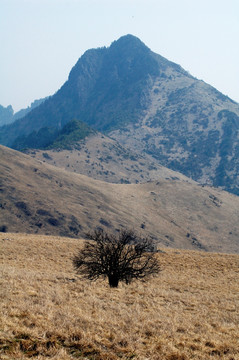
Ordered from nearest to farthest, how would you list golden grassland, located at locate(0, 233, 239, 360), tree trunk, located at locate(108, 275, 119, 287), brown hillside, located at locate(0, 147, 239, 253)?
golden grassland, located at locate(0, 233, 239, 360) → tree trunk, located at locate(108, 275, 119, 287) → brown hillside, located at locate(0, 147, 239, 253)

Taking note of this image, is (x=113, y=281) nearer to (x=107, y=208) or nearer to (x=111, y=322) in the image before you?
(x=111, y=322)

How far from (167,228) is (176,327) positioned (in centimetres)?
13068

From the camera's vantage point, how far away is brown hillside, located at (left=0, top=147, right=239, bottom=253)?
4619 inches

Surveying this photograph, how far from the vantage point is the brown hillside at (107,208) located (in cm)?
11731

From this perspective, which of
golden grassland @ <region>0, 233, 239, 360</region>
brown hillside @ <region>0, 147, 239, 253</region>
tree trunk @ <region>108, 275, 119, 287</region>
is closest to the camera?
golden grassland @ <region>0, 233, 239, 360</region>

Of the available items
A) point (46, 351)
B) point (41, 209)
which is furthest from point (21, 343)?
point (41, 209)

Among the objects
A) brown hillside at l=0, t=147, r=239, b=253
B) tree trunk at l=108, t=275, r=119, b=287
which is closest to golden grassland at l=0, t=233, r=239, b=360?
tree trunk at l=108, t=275, r=119, b=287

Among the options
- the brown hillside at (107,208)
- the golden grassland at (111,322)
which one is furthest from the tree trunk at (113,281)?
the brown hillside at (107,208)

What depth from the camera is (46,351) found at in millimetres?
7914

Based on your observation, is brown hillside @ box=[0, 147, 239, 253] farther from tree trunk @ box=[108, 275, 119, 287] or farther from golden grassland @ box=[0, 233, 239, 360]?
golden grassland @ box=[0, 233, 239, 360]

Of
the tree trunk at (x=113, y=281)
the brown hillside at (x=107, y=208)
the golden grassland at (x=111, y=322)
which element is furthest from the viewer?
the brown hillside at (x=107, y=208)

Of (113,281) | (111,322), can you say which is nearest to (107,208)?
(113,281)

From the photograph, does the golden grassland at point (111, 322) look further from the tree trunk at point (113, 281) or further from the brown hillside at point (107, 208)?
the brown hillside at point (107, 208)

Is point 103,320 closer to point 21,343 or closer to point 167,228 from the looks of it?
point 21,343
